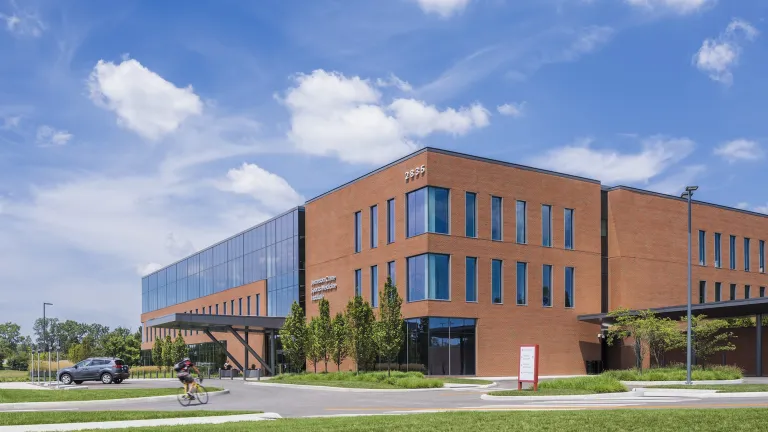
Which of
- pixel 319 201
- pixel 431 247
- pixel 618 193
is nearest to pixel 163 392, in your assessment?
pixel 431 247

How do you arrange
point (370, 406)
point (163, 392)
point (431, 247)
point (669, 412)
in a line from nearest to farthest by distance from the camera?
point (669, 412) → point (370, 406) → point (163, 392) → point (431, 247)

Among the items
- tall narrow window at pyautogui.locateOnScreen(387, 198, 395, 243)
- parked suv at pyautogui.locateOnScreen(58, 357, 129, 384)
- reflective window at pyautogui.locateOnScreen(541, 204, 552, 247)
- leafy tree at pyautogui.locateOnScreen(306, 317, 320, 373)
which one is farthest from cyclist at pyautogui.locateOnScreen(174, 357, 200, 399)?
reflective window at pyautogui.locateOnScreen(541, 204, 552, 247)

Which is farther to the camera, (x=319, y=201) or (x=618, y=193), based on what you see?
(x=319, y=201)

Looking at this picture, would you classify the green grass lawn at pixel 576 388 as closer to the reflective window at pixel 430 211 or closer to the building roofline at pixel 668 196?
the reflective window at pixel 430 211

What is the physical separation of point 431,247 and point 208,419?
29210 millimetres

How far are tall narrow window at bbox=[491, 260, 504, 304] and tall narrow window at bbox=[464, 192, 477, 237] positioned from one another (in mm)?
2588

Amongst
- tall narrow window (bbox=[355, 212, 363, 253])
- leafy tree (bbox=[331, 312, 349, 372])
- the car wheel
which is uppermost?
tall narrow window (bbox=[355, 212, 363, 253])

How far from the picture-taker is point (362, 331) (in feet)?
149

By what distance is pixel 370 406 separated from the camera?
25.7 m

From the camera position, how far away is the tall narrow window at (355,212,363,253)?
185 feet

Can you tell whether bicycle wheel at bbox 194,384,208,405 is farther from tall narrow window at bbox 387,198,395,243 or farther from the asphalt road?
tall narrow window at bbox 387,198,395,243

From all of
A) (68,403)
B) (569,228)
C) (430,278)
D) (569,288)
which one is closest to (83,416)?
(68,403)

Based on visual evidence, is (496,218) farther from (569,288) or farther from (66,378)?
(66,378)

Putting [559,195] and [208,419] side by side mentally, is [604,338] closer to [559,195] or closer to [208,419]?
[559,195]
